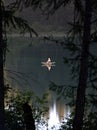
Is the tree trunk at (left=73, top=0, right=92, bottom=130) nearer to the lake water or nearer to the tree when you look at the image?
the lake water

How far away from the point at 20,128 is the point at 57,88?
2.03m

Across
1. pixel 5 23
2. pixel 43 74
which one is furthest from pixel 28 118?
pixel 43 74

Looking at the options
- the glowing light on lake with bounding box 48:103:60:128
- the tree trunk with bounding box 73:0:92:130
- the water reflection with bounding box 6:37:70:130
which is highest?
the tree trunk with bounding box 73:0:92:130

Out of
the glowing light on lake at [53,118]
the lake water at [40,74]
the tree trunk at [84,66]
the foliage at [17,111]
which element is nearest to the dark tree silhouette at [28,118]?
the foliage at [17,111]

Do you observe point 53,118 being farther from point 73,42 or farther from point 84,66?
point 84,66

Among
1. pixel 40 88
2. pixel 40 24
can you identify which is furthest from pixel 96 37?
pixel 40 24

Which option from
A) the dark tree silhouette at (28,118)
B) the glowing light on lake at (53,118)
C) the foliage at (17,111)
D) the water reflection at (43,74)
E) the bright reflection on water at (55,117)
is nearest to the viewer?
the dark tree silhouette at (28,118)

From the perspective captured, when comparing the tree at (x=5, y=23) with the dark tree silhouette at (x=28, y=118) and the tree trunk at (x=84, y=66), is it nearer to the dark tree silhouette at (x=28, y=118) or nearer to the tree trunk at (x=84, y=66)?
the tree trunk at (x=84, y=66)

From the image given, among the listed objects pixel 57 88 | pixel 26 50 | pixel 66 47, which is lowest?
pixel 26 50

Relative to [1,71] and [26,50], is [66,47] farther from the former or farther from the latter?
[26,50]

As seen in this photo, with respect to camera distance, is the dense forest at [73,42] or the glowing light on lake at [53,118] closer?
the dense forest at [73,42]

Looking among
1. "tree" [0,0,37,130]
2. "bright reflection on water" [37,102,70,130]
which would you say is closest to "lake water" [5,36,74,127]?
"bright reflection on water" [37,102,70,130]

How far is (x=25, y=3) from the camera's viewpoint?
28.3 feet

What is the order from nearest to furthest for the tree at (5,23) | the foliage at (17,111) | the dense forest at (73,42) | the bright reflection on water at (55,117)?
the tree at (5,23), the dense forest at (73,42), the foliage at (17,111), the bright reflection on water at (55,117)
